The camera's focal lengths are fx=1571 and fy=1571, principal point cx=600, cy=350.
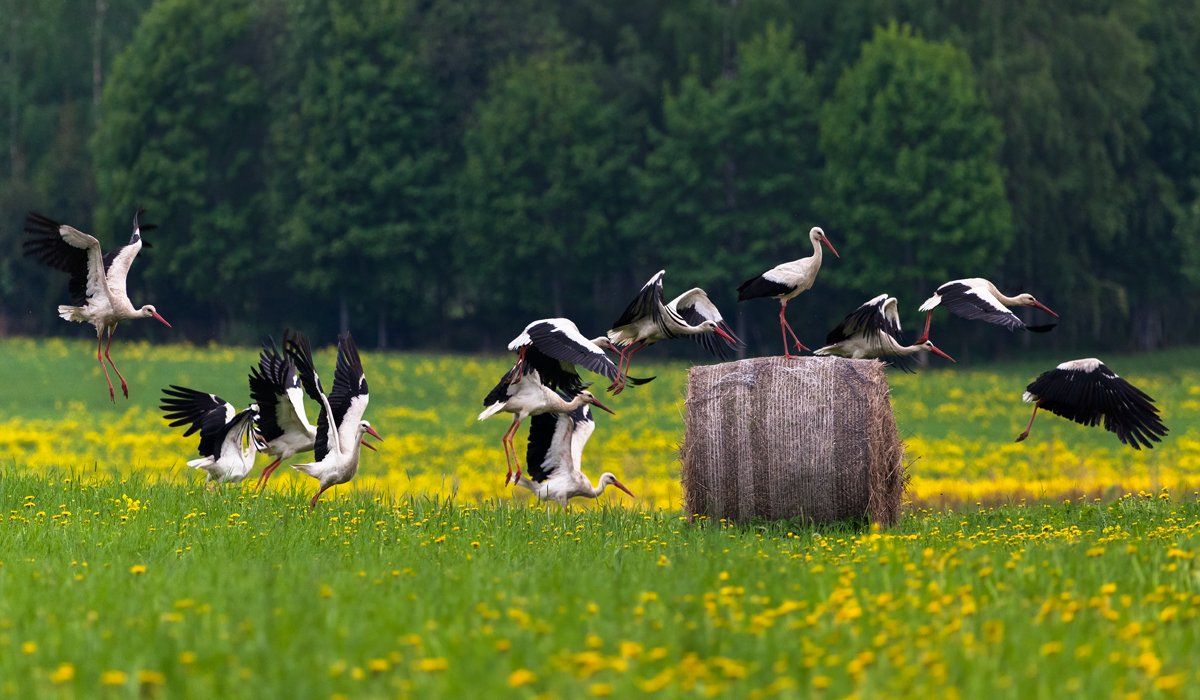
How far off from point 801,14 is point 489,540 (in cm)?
4645

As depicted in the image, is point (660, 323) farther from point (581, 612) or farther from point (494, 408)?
point (581, 612)

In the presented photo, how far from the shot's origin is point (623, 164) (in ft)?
173

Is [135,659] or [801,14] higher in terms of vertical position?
[801,14]

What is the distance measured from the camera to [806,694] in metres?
6.12

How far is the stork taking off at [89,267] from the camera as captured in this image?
43.3 ft

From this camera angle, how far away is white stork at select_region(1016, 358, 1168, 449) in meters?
13.6

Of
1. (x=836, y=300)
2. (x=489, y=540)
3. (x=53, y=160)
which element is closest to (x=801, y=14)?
(x=836, y=300)

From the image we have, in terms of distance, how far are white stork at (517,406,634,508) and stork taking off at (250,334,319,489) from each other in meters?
2.14

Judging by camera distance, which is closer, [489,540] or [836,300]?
[489,540]

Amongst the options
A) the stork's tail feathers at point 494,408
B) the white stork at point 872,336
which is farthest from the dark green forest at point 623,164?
the stork's tail feathers at point 494,408

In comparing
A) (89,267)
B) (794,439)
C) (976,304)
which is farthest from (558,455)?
(89,267)

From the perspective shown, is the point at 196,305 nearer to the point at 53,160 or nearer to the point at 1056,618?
the point at 53,160

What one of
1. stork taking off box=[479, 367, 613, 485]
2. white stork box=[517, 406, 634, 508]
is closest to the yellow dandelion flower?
stork taking off box=[479, 367, 613, 485]

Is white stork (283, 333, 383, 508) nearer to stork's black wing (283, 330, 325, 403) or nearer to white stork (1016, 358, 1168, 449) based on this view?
stork's black wing (283, 330, 325, 403)
